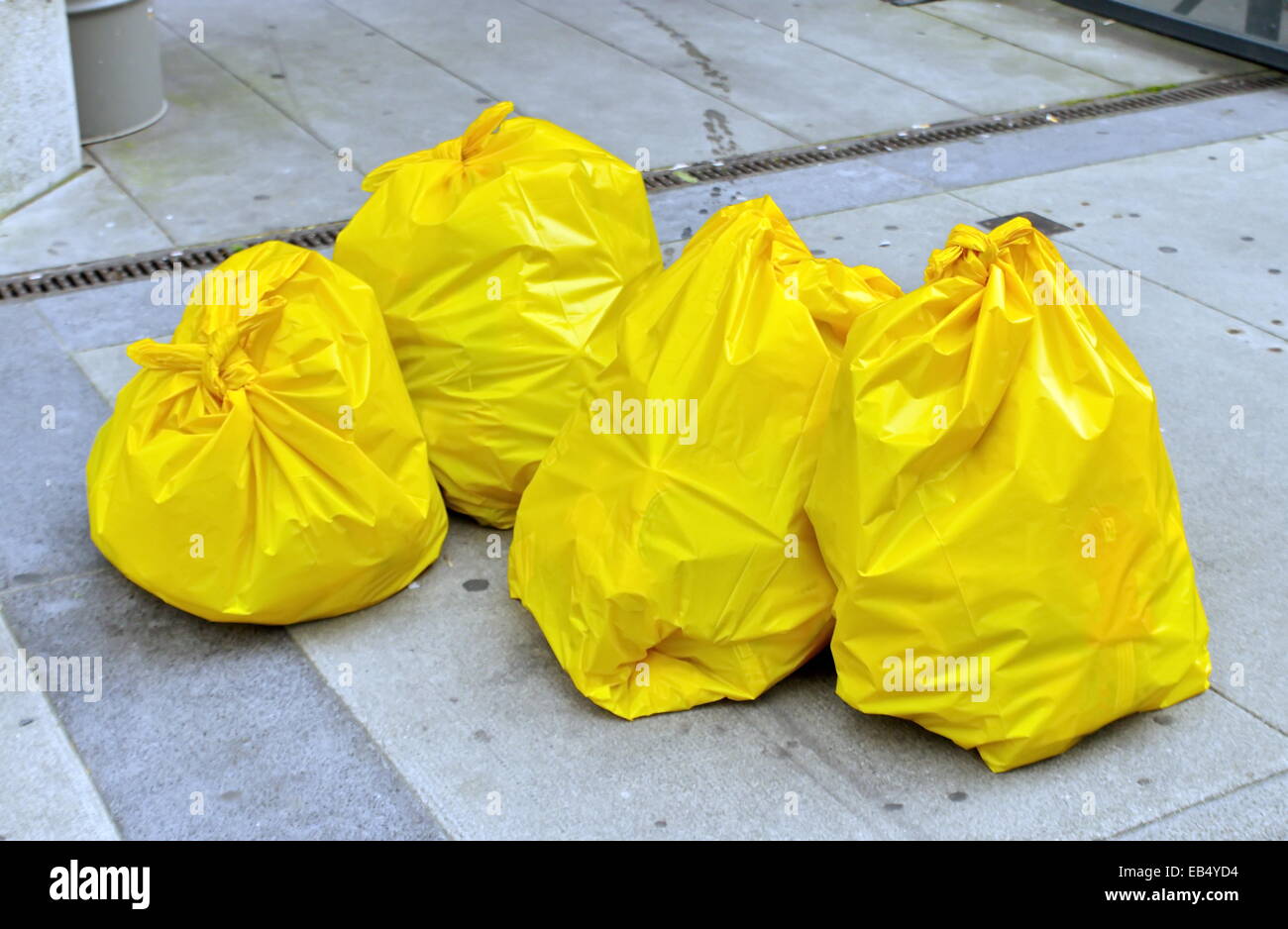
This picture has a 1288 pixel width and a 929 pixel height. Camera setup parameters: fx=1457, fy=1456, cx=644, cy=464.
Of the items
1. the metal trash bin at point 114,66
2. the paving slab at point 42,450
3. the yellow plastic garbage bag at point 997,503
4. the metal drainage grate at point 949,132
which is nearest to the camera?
the yellow plastic garbage bag at point 997,503

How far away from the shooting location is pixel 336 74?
6.09 metres

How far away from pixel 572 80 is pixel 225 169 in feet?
5.33

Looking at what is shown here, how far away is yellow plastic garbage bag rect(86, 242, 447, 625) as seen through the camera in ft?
8.89

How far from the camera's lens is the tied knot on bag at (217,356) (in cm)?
272

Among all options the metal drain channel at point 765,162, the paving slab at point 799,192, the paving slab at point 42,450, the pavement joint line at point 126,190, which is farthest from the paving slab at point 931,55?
the paving slab at point 42,450

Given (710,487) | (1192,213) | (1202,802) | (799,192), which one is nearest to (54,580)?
(710,487)

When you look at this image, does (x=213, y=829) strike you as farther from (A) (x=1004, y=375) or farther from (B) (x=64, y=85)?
(B) (x=64, y=85)

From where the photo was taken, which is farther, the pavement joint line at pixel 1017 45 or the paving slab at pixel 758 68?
the pavement joint line at pixel 1017 45

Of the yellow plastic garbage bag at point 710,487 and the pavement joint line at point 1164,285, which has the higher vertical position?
the yellow plastic garbage bag at point 710,487

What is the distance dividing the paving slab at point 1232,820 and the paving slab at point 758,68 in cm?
363

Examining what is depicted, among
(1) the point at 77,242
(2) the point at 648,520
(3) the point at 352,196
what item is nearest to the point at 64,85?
(1) the point at 77,242

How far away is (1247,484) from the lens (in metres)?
3.44

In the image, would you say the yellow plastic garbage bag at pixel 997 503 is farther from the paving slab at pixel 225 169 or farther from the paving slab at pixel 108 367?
the paving slab at pixel 225 169

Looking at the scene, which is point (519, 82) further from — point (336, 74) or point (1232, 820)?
point (1232, 820)
